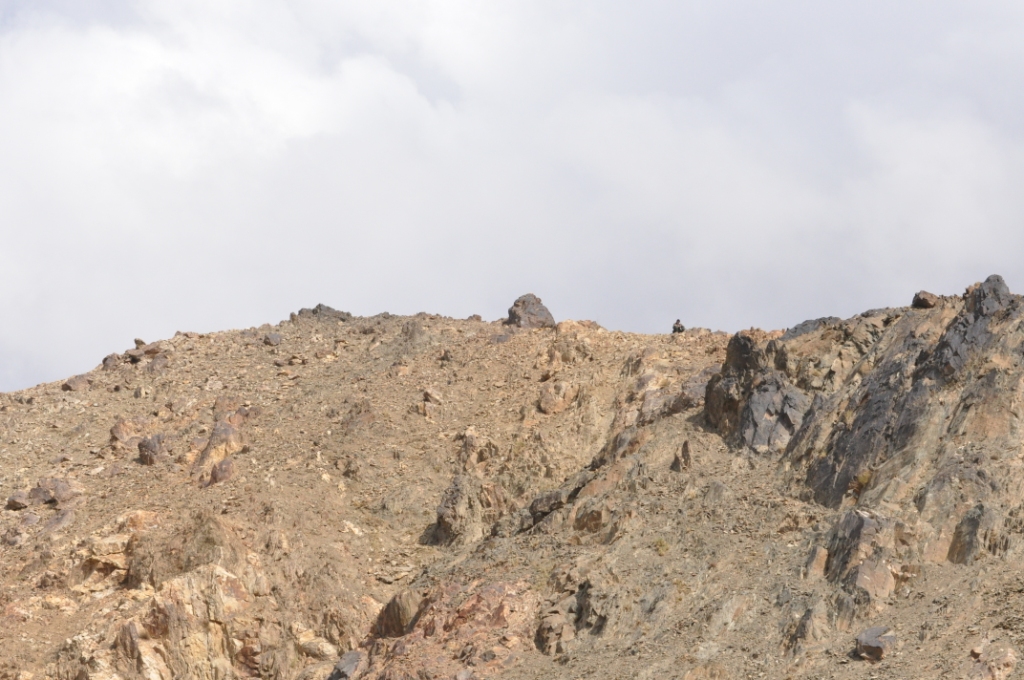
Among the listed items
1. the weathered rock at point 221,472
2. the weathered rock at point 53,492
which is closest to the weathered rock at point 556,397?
the weathered rock at point 221,472

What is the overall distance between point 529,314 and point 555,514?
19383 millimetres

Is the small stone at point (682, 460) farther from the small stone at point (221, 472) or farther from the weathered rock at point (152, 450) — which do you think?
the weathered rock at point (152, 450)

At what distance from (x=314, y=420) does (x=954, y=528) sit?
2245 cm

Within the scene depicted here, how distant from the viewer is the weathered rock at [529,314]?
5250cm

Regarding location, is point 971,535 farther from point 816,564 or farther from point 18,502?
point 18,502

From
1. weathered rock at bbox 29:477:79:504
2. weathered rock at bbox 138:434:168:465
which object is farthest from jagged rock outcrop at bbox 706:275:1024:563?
weathered rock at bbox 29:477:79:504

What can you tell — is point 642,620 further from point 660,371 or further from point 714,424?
point 660,371

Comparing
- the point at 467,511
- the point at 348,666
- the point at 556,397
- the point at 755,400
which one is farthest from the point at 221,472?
the point at 755,400

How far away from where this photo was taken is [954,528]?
2852cm

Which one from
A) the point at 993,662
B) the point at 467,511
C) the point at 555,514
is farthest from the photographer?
the point at 467,511

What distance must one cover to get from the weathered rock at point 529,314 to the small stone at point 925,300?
16698 mm

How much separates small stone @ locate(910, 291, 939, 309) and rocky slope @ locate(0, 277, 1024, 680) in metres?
0.34

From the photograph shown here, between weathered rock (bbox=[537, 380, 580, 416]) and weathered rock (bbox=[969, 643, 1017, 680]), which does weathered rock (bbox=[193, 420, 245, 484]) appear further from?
weathered rock (bbox=[969, 643, 1017, 680])

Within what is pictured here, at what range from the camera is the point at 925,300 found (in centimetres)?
3788
